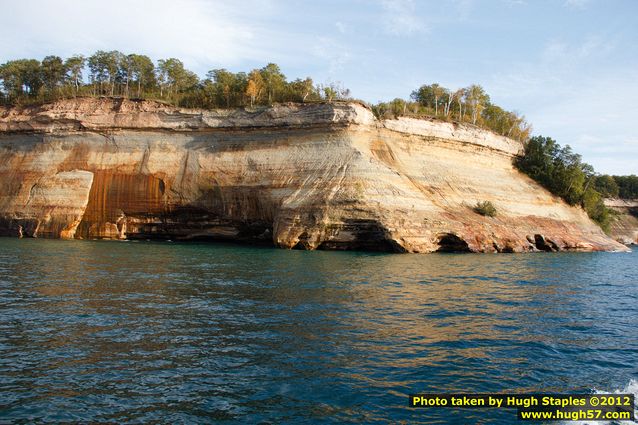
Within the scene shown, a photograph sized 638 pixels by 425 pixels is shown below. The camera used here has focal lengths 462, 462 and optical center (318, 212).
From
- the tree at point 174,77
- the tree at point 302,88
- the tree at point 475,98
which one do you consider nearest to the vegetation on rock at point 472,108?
the tree at point 475,98

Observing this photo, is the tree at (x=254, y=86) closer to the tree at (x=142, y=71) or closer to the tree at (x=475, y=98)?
the tree at (x=142, y=71)

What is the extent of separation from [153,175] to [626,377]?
36883 millimetres

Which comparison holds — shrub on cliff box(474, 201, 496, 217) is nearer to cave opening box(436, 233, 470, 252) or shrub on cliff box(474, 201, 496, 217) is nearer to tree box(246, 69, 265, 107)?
cave opening box(436, 233, 470, 252)

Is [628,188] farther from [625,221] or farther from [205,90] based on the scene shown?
[205,90]

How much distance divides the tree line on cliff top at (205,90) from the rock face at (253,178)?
9.30 ft

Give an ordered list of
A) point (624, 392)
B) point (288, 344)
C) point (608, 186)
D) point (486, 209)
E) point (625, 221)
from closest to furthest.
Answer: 1. point (624, 392)
2. point (288, 344)
3. point (486, 209)
4. point (625, 221)
5. point (608, 186)

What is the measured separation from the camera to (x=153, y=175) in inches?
1538

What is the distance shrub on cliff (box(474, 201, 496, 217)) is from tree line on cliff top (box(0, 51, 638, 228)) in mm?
9023

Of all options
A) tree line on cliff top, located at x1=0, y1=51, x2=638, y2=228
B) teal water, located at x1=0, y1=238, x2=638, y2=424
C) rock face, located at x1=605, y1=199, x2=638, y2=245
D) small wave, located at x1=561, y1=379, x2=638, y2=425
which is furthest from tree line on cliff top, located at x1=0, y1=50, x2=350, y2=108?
rock face, located at x1=605, y1=199, x2=638, y2=245

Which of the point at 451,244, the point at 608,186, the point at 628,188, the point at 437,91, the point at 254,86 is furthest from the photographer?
the point at 628,188

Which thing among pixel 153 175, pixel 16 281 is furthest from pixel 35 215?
pixel 16 281

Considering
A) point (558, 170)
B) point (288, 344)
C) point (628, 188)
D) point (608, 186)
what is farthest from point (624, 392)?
point (628, 188)

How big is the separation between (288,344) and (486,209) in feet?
101

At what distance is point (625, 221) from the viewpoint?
80.1 metres
